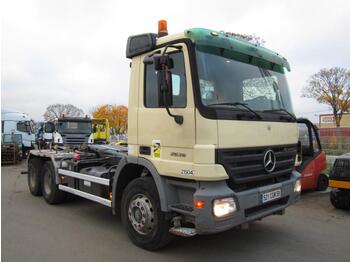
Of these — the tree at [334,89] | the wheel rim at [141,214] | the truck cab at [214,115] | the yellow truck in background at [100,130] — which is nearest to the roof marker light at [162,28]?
the truck cab at [214,115]

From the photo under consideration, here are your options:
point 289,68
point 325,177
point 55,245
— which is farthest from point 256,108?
point 325,177

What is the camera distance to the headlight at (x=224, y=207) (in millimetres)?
4035

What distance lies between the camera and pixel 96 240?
17.6ft

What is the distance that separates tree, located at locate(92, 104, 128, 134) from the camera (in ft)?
178

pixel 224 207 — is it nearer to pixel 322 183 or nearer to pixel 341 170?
pixel 341 170

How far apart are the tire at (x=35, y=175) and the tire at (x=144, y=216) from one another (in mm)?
4150

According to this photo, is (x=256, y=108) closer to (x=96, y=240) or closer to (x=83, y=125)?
(x=96, y=240)

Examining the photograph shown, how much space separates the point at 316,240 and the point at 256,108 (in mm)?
2331

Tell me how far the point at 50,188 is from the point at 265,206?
501 cm

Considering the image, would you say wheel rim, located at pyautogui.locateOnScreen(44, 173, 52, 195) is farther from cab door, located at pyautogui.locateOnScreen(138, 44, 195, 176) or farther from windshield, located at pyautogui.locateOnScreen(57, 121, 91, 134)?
windshield, located at pyautogui.locateOnScreen(57, 121, 91, 134)

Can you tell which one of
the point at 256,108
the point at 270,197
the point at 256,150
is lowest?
the point at 270,197

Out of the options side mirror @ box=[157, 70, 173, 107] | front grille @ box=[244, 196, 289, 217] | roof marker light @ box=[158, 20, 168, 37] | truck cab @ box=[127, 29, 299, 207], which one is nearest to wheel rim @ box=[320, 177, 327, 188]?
truck cab @ box=[127, 29, 299, 207]

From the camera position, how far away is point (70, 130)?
17.5 meters

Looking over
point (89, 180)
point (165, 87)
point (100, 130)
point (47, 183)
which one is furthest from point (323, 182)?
point (100, 130)
